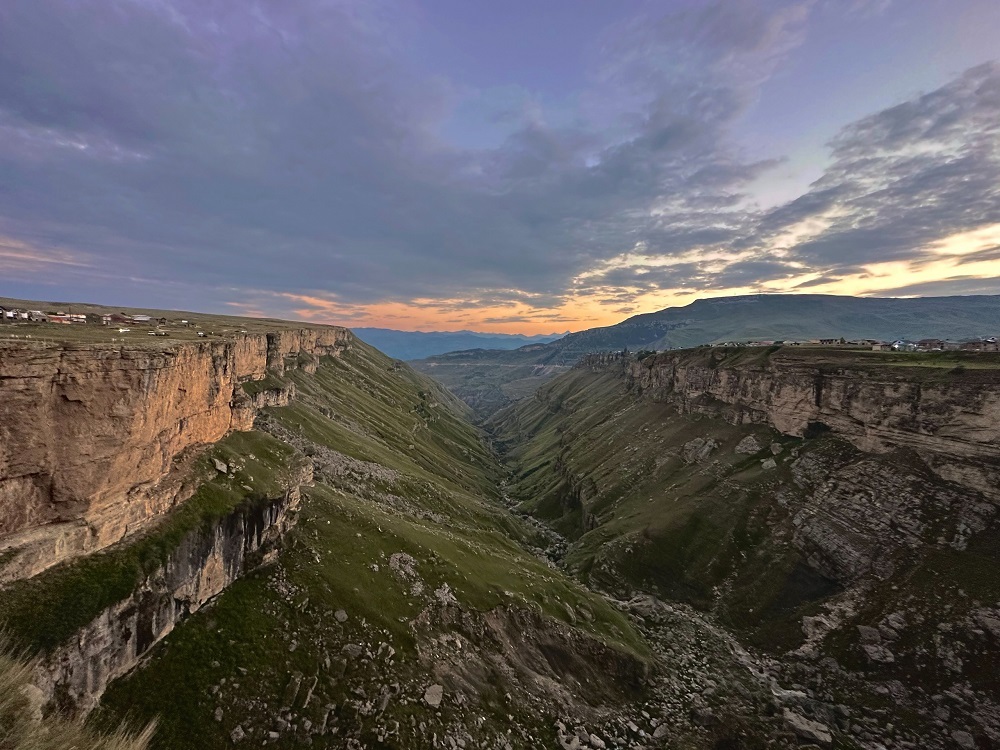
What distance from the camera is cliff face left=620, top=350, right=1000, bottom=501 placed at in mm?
60469

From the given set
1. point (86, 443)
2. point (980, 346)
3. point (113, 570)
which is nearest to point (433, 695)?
point (113, 570)

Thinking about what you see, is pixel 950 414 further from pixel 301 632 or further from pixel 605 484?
pixel 301 632

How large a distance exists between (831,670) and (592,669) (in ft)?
97.8

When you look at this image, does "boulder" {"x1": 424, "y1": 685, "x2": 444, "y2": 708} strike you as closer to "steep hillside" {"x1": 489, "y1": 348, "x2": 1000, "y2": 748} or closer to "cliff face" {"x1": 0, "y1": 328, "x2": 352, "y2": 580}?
"cliff face" {"x1": 0, "y1": 328, "x2": 352, "y2": 580}

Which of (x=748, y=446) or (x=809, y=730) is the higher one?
(x=748, y=446)

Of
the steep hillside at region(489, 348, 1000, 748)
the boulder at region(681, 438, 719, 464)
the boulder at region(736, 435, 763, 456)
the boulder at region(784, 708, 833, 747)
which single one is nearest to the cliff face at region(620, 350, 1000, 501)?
the steep hillside at region(489, 348, 1000, 748)

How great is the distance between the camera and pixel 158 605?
102 ft

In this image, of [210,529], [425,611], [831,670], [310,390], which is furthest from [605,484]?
[210,529]

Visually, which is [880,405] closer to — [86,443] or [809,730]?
[809,730]

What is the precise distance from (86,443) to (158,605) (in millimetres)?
12892

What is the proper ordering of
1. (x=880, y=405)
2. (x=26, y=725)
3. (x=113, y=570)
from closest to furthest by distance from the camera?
(x=26, y=725), (x=113, y=570), (x=880, y=405)

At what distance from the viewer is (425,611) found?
46156 millimetres

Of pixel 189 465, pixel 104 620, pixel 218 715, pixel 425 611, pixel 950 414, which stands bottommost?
pixel 425 611

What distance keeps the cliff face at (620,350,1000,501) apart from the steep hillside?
26 cm
